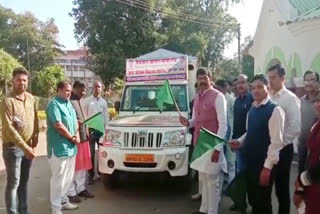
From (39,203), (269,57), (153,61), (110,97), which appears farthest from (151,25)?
(39,203)

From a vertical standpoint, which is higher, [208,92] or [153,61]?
[153,61]

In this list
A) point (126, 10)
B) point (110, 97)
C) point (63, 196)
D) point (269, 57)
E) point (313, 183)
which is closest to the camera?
point (313, 183)

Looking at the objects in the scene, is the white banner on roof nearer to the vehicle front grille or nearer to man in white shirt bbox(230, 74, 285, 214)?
the vehicle front grille

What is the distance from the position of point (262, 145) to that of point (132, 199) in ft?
10.2

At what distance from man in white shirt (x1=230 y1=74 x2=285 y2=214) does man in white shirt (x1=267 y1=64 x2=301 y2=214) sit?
34 centimetres

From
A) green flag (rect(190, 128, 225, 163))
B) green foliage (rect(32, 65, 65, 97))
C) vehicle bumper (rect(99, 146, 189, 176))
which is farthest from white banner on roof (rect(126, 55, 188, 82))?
green foliage (rect(32, 65, 65, 97))

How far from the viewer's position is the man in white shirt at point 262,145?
12.8 feet

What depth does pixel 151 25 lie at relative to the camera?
28953 mm

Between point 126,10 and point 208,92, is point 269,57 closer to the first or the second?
point 208,92

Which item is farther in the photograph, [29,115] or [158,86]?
[158,86]

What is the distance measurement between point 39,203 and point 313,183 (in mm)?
4596

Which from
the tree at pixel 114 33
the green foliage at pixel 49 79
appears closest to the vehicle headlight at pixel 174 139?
the tree at pixel 114 33

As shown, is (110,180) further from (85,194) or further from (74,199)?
(74,199)

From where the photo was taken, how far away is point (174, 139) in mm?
6500
